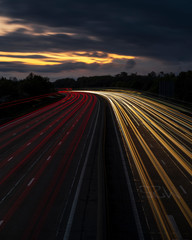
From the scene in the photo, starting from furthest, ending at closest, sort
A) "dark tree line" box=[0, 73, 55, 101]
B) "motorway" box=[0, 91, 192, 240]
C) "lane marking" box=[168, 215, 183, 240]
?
1. "dark tree line" box=[0, 73, 55, 101]
2. "motorway" box=[0, 91, 192, 240]
3. "lane marking" box=[168, 215, 183, 240]

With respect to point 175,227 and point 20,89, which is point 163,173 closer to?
point 175,227

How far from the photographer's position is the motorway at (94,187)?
43.6ft

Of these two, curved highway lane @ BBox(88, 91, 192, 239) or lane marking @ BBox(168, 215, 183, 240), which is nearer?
lane marking @ BBox(168, 215, 183, 240)

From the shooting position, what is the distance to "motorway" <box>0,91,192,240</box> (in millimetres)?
13290

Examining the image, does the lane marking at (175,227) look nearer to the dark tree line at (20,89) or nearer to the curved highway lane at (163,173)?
the curved highway lane at (163,173)

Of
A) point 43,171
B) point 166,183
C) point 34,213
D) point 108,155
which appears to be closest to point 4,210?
point 34,213

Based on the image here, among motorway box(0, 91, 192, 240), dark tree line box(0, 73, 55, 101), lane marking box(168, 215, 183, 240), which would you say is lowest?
motorway box(0, 91, 192, 240)

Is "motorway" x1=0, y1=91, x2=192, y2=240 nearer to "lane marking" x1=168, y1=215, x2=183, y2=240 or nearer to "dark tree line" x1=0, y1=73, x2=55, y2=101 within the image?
"lane marking" x1=168, y1=215, x2=183, y2=240

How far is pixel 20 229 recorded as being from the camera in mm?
13398

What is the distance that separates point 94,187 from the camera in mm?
18578

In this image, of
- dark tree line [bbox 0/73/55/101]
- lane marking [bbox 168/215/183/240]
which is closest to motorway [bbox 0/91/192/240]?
lane marking [bbox 168/215/183/240]

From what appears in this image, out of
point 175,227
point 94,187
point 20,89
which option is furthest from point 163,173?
→ point 20,89

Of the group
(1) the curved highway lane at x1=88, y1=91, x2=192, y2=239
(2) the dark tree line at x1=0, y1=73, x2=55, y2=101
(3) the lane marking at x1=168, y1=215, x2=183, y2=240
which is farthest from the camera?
(2) the dark tree line at x1=0, y1=73, x2=55, y2=101

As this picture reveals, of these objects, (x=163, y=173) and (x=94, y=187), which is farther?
(x=163, y=173)
